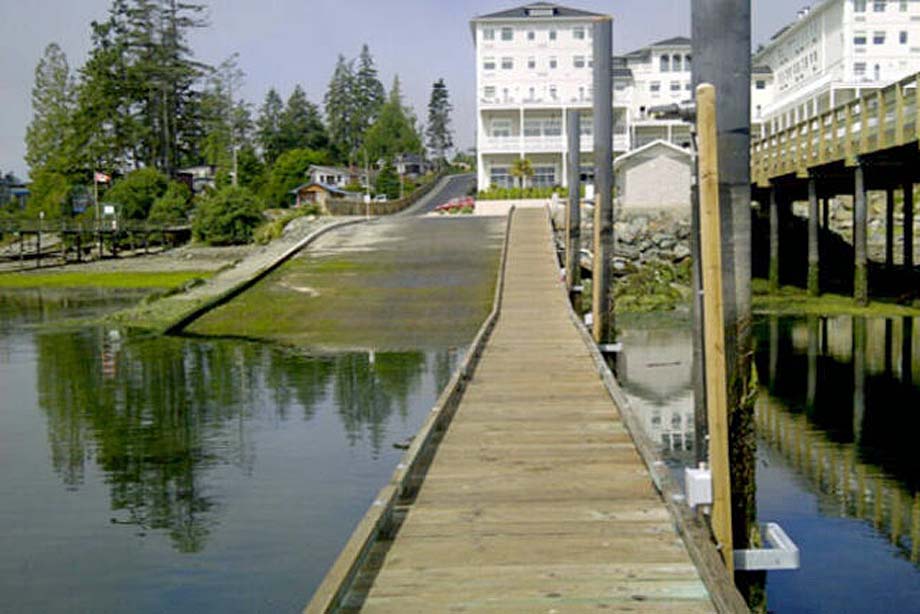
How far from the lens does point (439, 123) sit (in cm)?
15688

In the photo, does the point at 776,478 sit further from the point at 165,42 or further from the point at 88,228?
the point at 165,42

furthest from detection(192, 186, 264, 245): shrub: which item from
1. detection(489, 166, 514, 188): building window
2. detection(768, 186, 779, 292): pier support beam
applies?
detection(768, 186, 779, 292): pier support beam

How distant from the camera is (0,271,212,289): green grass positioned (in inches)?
1794

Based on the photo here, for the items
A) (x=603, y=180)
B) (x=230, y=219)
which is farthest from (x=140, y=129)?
(x=603, y=180)

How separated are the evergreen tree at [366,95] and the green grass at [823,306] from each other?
4074 inches

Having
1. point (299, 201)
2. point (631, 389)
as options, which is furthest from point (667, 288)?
point (299, 201)

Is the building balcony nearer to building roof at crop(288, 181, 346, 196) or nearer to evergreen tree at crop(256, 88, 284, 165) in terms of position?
building roof at crop(288, 181, 346, 196)

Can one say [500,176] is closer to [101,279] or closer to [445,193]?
[445,193]

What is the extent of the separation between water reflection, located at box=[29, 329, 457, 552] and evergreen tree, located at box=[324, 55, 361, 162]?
360 feet

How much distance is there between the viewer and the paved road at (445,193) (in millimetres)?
77625

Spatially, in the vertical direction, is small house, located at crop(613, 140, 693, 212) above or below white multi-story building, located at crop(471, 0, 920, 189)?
below

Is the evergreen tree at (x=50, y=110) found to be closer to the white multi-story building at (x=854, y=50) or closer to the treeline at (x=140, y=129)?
the treeline at (x=140, y=129)

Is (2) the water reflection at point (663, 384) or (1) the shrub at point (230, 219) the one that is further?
(1) the shrub at point (230, 219)

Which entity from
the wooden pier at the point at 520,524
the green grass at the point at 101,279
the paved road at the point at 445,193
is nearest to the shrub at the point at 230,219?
the green grass at the point at 101,279
